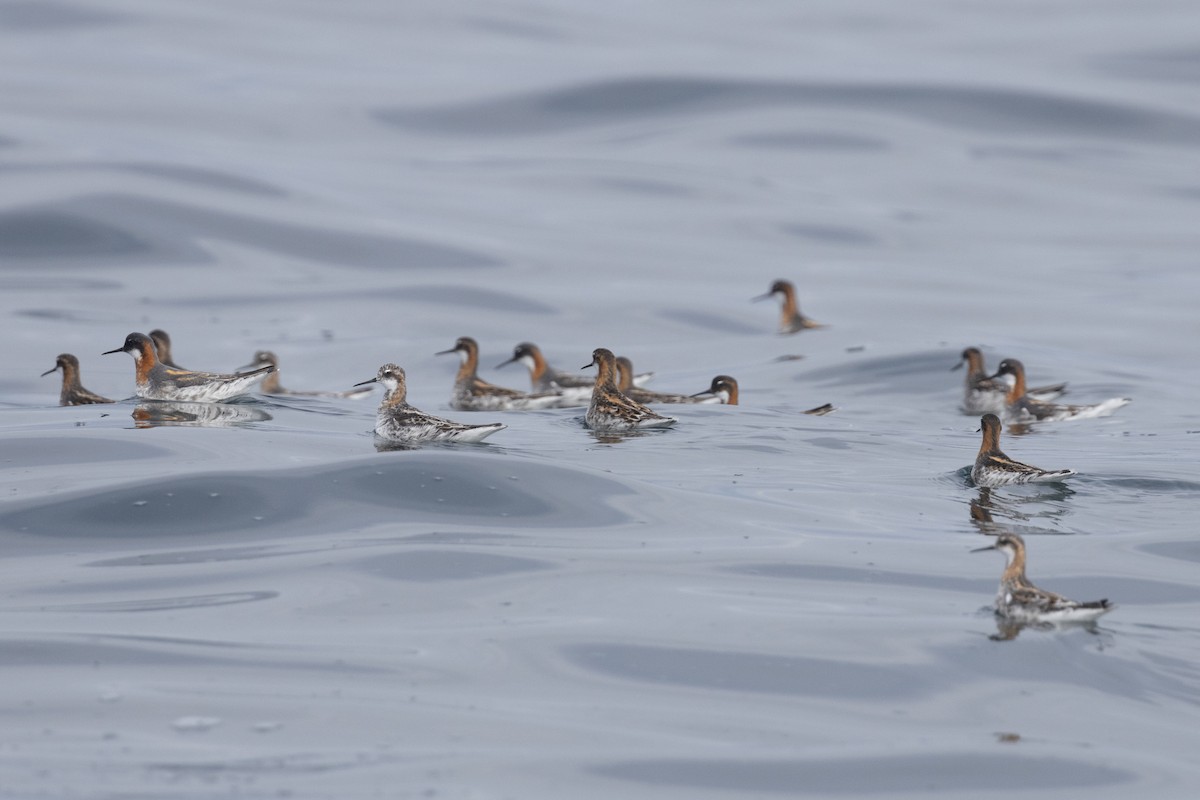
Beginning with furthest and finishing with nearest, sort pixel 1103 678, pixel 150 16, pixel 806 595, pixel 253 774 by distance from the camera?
pixel 150 16
pixel 806 595
pixel 1103 678
pixel 253 774

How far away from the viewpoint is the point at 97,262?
95.4 feet

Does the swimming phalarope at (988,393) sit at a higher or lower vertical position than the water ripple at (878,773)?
higher

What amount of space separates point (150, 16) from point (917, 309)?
31.3m

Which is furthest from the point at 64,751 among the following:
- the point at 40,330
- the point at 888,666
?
the point at 40,330

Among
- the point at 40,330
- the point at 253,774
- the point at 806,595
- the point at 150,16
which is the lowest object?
the point at 253,774

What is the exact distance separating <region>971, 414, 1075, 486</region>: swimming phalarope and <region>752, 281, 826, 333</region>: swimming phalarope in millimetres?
12309

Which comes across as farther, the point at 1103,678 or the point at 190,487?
the point at 190,487

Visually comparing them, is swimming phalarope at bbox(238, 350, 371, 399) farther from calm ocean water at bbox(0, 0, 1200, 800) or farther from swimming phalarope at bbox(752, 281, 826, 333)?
swimming phalarope at bbox(752, 281, 826, 333)

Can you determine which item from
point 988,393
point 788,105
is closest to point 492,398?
point 988,393

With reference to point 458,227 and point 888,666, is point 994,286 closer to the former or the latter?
point 458,227

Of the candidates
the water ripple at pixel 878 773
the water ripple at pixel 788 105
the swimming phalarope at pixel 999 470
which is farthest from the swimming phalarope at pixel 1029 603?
the water ripple at pixel 788 105

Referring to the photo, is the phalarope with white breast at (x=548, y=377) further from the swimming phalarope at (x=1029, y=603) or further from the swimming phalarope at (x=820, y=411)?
the swimming phalarope at (x=1029, y=603)

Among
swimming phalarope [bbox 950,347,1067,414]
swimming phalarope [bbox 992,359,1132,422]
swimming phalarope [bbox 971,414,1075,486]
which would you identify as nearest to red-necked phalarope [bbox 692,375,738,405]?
swimming phalarope [bbox 950,347,1067,414]

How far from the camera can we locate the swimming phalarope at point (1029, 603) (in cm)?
960
